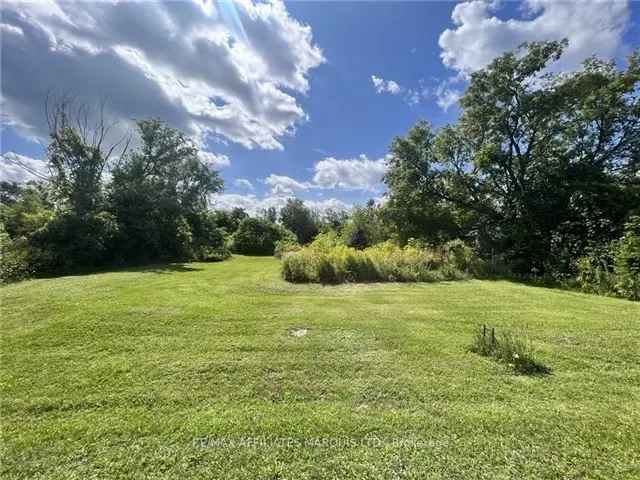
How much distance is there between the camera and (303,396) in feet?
8.72

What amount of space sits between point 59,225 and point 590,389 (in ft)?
47.7

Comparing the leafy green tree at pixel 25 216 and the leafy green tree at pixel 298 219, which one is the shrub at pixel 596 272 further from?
the leafy green tree at pixel 298 219

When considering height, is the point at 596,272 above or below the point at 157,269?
above

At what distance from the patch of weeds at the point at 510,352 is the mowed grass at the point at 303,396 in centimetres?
14

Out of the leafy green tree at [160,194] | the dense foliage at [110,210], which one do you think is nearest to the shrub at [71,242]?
the dense foliage at [110,210]

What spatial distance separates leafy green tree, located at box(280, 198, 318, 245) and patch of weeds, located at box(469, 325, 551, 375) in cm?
3010

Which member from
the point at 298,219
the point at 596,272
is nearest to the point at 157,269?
the point at 596,272

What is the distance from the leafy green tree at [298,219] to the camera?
112 feet

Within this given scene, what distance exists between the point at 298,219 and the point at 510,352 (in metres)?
31.8

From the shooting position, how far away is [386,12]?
7.82m

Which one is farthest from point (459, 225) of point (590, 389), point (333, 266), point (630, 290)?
point (590, 389)

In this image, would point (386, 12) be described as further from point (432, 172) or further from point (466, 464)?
point (466, 464)

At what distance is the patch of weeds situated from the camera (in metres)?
3.20

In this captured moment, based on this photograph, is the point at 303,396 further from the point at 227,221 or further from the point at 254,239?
the point at 227,221
